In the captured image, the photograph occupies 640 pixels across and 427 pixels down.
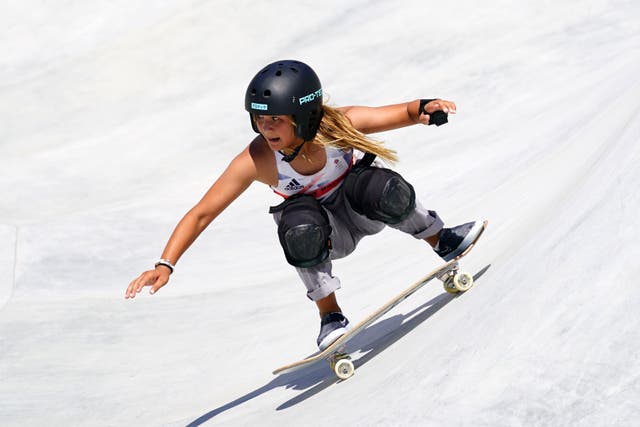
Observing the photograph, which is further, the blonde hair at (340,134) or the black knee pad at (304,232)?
the blonde hair at (340,134)

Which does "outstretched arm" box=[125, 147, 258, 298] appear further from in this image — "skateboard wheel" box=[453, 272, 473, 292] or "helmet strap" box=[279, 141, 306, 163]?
"skateboard wheel" box=[453, 272, 473, 292]

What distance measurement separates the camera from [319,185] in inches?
177

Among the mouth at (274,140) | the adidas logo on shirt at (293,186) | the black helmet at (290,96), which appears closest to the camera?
the black helmet at (290,96)

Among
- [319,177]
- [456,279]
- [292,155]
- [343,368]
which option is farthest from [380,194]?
[343,368]

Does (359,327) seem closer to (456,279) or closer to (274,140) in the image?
(456,279)

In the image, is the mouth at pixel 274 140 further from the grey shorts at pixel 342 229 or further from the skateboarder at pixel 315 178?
the grey shorts at pixel 342 229

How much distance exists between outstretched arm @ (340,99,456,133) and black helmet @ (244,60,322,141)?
0.26 meters

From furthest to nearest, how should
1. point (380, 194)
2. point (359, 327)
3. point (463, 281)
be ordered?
point (463, 281), point (359, 327), point (380, 194)

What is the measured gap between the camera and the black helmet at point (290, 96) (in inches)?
161

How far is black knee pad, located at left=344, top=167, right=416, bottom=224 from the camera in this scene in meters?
4.26

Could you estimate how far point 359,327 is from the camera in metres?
4.36

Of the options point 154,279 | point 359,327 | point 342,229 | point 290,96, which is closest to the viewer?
point 154,279

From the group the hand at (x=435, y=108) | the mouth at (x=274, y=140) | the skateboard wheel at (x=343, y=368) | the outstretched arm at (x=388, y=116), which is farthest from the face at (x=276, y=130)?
the skateboard wheel at (x=343, y=368)

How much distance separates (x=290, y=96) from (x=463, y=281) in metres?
1.40
